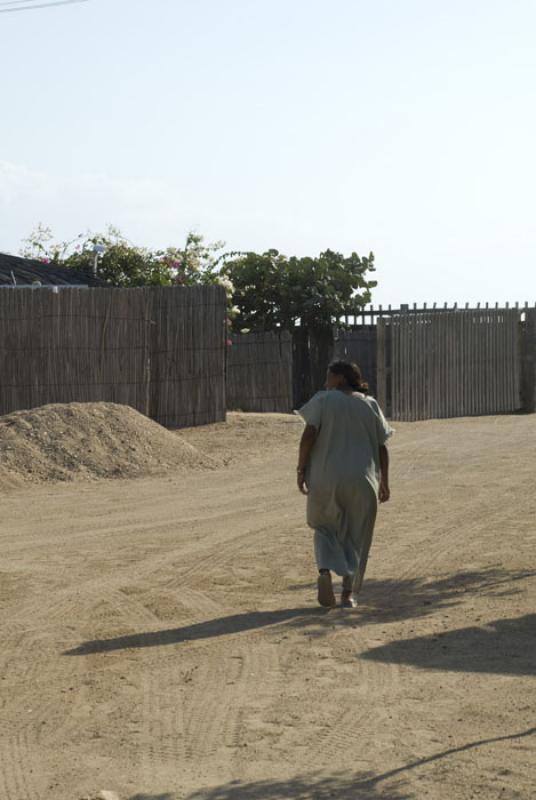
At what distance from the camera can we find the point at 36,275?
2670 cm

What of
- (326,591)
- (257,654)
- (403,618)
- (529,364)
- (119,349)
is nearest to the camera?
(257,654)

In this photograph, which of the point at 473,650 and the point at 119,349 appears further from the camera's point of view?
the point at 119,349

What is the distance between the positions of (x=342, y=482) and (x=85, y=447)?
8.55 metres

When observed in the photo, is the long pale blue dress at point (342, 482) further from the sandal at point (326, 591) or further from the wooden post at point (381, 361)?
the wooden post at point (381, 361)

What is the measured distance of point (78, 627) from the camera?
340 inches

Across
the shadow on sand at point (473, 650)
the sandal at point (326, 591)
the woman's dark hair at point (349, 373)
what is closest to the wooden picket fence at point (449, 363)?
the woman's dark hair at point (349, 373)

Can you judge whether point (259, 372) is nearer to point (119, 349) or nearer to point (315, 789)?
point (119, 349)

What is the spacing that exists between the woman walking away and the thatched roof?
16.3 metres

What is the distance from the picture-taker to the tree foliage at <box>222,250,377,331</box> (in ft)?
97.7

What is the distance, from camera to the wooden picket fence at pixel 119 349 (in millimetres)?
20062

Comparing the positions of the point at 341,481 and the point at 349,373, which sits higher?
the point at 349,373

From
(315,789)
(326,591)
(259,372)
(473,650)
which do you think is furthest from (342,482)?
(259,372)

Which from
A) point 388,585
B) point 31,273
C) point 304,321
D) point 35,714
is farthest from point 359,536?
point 304,321

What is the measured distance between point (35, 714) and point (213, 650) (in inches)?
60.8
